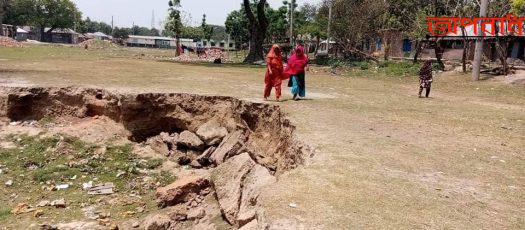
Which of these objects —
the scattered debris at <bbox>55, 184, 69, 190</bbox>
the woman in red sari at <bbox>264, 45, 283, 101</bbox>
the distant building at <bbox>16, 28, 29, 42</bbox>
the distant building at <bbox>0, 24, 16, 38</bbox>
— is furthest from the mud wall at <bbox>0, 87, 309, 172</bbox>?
the distant building at <bbox>16, 28, 29, 42</bbox>

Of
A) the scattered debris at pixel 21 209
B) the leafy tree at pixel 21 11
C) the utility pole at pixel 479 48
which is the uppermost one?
the leafy tree at pixel 21 11

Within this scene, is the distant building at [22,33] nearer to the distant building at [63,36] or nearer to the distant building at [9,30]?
the distant building at [9,30]

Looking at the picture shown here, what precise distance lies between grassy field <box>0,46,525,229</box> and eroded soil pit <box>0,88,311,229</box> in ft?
2.08

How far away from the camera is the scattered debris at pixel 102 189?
9047 mm

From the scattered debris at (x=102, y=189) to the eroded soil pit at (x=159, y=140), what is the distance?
17 cm

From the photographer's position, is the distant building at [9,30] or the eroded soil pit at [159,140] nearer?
the eroded soil pit at [159,140]

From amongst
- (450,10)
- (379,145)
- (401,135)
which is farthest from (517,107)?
(450,10)

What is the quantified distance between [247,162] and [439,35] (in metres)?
19.4

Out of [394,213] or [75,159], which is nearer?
[394,213]

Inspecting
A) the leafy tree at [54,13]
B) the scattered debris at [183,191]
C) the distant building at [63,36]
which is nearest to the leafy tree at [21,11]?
the leafy tree at [54,13]

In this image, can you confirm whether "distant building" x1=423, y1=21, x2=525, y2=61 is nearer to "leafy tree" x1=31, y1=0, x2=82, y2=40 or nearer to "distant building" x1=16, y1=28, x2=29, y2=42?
"leafy tree" x1=31, y1=0, x2=82, y2=40

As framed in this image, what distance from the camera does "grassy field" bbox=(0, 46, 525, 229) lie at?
4.70 m

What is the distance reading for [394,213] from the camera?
4.68 metres

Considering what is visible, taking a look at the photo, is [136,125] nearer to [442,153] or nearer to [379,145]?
[379,145]
